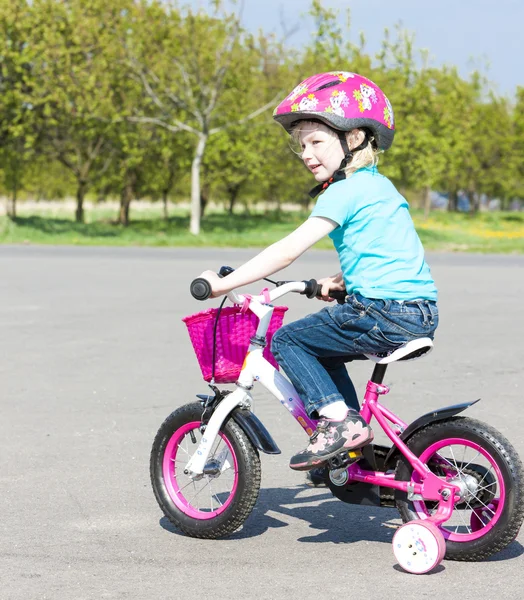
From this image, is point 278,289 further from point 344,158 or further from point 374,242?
point 344,158

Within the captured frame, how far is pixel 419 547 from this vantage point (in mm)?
4043

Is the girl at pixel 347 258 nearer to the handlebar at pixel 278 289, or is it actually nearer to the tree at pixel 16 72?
the handlebar at pixel 278 289

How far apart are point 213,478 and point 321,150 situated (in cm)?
146

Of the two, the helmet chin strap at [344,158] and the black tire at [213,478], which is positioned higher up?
the helmet chin strap at [344,158]

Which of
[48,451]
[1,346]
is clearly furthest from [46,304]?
[48,451]

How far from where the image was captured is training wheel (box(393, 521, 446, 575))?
401 centimetres

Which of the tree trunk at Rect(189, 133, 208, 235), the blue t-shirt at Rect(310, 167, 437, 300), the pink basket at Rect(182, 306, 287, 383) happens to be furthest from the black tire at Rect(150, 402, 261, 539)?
the tree trunk at Rect(189, 133, 208, 235)

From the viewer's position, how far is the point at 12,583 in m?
3.91

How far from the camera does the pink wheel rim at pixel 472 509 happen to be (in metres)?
3.96

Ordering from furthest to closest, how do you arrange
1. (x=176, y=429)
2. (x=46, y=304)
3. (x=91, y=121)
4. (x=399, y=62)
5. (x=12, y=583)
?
(x=399, y=62)
(x=91, y=121)
(x=46, y=304)
(x=176, y=429)
(x=12, y=583)

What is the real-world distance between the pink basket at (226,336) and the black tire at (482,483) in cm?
74

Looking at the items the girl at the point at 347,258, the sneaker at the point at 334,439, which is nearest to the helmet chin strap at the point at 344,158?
the girl at the point at 347,258

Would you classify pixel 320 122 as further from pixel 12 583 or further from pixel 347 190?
pixel 12 583

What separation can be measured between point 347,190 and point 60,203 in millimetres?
97330
